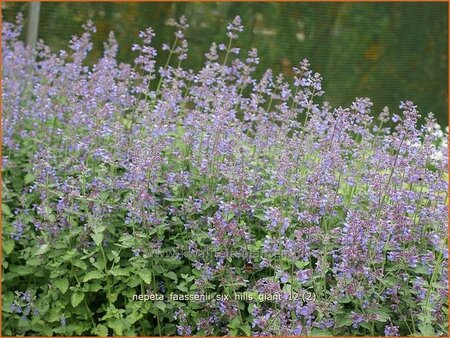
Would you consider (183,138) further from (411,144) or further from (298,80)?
(411,144)

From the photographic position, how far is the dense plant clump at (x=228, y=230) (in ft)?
9.05

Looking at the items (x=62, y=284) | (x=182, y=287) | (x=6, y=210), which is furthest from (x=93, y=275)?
(x=6, y=210)

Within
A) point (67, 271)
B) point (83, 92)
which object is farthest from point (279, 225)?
point (83, 92)

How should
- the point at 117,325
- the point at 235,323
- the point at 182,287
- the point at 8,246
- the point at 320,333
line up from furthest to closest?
the point at 8,246
the point at 117,325
the point at 182,287
the point at 235,323
the point at 320,333

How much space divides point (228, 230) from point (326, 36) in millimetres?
6176

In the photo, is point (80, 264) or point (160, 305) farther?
point (80, 264)

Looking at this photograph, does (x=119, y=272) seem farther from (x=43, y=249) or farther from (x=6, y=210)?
(x=6, y=210)

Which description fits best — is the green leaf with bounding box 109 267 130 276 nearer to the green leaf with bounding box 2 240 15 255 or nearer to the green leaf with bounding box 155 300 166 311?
the green leaf with bounding box 155 300 166 311

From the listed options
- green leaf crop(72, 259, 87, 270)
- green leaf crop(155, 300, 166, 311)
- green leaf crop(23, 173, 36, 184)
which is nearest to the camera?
green leaf crop(155, 300, 166, 311)

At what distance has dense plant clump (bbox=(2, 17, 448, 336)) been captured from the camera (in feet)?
9.05

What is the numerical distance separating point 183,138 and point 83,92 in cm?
59

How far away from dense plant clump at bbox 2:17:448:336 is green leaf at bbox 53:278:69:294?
0.04 m

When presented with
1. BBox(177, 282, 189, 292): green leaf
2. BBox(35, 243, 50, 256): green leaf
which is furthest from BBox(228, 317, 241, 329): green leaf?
BBox(35, 243, 50, 256): green leaf

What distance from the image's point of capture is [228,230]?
9.68ft
